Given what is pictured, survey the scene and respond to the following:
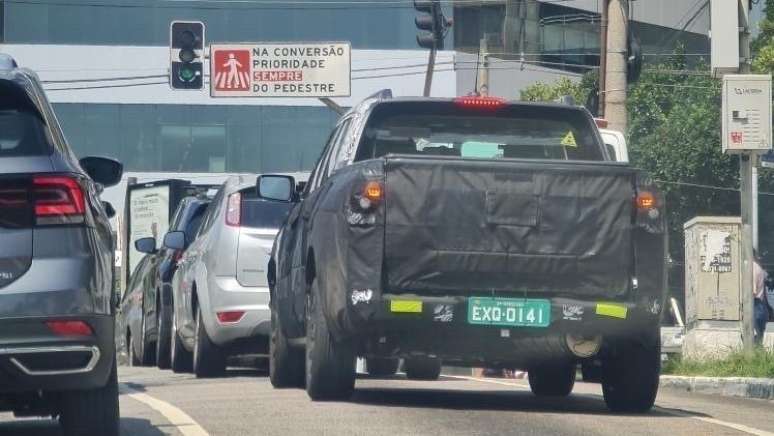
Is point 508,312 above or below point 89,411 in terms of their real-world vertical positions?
above

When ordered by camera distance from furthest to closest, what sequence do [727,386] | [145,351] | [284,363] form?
[145,351]
[727,386]
[284,363]

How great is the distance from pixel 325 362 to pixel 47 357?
3.25 m

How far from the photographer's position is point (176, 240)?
15.9 m

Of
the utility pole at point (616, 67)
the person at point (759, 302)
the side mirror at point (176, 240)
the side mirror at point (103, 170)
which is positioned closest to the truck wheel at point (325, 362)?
the side mirror at point (103, 170)

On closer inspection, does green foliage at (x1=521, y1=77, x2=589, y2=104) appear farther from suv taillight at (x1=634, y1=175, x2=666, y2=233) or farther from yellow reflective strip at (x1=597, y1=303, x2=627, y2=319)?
yellow reflective strip at (x1=597, y1=303, x2=627, y2=319)

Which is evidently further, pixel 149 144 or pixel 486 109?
pixel 149 144

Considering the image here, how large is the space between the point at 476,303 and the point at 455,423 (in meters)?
0.73

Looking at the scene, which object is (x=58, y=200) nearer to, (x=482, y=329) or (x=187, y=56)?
(x=482, y=329)

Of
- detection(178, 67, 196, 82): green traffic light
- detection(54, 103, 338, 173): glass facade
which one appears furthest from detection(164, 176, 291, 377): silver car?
detection(54, 103, 338, 173): glass facade

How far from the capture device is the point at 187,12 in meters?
57.4

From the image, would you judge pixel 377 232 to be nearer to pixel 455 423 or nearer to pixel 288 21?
pixel 455 423

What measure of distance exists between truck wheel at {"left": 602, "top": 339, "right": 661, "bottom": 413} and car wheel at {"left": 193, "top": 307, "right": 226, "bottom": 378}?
487 cm

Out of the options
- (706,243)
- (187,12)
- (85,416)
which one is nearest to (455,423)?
(85,416)

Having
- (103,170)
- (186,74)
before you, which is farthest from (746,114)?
(186,74)
